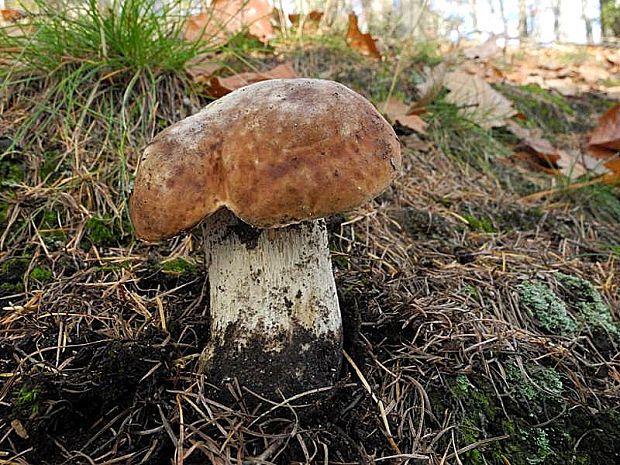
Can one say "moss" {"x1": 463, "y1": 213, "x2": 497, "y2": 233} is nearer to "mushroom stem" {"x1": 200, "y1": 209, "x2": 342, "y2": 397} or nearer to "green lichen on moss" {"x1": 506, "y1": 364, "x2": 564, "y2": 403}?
"green lichen on moss" {"x1": 506, "y1": 364, "x2": 564, "y2": 403}

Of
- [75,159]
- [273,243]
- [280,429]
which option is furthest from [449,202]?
[75,159]

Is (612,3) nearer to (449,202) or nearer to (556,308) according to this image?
(449,202)

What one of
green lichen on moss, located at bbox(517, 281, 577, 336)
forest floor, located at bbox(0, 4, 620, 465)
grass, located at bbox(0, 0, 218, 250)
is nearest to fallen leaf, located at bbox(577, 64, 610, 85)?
forest floor, located at bbox(0, 4, 620, 465)

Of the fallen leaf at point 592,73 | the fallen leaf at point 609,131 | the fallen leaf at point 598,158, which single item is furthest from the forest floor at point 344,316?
the fallen leaf at point 592,73

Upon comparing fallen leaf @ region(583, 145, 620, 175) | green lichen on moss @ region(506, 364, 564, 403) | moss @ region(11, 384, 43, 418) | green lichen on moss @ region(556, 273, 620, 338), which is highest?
moss @ region(11, 384, 43, 418)

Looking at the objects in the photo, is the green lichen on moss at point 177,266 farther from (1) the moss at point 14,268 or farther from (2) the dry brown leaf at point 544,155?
(2) the dry brown leaf at point 544,155

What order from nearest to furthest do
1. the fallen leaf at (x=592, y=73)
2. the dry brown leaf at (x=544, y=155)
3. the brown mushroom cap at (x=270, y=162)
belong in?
the brown mushroom cap at (x=270, y=162) < the dry brown leaf at (x=544, y=155) < the fallen leaf at (x=592, y=73)

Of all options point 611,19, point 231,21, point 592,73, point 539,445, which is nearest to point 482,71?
point 592,73
